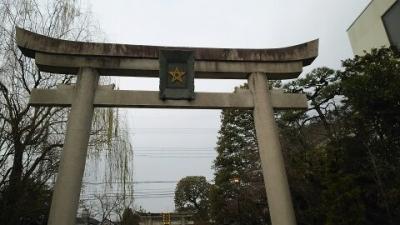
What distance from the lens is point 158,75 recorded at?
8.81 m

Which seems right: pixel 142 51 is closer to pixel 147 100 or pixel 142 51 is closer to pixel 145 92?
pixel 145 92

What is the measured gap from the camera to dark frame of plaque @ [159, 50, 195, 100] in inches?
323

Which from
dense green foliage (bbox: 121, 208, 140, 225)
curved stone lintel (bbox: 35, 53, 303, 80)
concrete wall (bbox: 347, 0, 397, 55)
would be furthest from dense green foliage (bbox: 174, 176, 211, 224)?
curved stone lintel (bbox: 35, 53, 303, 80)

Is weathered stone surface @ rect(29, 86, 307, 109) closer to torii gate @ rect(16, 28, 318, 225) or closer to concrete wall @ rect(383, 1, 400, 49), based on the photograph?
torii gate @ rect(16, 28, 318, 225)

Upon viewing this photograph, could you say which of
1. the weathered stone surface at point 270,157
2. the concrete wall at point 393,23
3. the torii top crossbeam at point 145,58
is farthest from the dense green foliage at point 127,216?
the concrete wall at point 393,23

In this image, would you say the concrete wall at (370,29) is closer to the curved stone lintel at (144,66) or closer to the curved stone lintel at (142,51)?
the curved stone lintel at (142,51)

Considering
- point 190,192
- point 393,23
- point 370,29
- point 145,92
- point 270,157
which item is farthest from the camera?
point 190,192

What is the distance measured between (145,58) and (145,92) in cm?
86

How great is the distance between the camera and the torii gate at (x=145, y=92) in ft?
24.5

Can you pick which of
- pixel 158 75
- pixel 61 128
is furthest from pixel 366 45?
pixel 61 128

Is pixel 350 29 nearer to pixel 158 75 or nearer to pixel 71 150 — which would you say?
pixel 158 75

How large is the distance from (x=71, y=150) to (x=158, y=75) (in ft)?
8.90

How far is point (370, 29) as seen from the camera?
17.3 metres

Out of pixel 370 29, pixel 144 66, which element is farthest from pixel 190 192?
pixel 144 66
